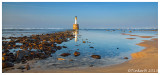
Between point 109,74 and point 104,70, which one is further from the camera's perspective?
point 104,70

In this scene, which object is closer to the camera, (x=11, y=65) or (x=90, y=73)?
(x=90, y=73)

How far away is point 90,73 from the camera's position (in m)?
5.46

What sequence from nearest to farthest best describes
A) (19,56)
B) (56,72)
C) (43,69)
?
1. (56,72)
2. (43,69)
3. (19,56)

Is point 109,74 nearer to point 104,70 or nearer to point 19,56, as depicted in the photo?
point 104,70

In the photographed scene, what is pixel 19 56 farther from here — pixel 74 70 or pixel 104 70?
pixel 104 70

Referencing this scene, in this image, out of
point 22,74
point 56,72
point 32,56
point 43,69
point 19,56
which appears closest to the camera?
point 22,74

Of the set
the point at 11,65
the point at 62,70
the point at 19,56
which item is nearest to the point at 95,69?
the point at 62,70

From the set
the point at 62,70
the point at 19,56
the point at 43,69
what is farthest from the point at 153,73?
the point at 19,56

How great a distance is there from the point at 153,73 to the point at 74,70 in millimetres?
3842

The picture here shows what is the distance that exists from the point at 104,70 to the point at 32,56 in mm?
5293

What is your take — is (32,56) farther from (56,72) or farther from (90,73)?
(90,73)

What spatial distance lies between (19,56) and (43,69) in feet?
9.12

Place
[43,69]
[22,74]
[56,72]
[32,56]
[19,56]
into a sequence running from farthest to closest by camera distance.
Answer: [32,56] → [19,56] → [43,69] → [56,72] → [22,74]

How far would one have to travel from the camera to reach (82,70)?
603 cm
